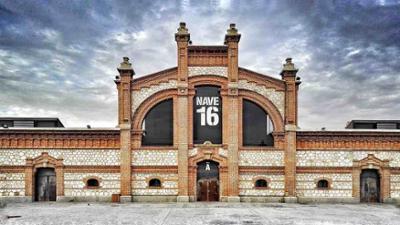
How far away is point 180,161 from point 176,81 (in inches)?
224

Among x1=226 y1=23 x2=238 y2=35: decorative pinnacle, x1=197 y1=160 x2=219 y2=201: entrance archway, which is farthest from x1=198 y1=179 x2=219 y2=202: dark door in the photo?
x1=226 y1=23 x2=238 y2=35: decorative pinnacle

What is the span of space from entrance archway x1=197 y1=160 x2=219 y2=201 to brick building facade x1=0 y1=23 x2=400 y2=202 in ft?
Result: 0.23

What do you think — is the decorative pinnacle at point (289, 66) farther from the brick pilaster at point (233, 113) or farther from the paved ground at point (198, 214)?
the paved ground at point (198, 214)

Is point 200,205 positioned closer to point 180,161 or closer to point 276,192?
point 180,161

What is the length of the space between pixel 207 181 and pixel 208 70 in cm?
787

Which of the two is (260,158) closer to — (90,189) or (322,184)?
(322,184)

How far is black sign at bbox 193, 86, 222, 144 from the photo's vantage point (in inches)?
989

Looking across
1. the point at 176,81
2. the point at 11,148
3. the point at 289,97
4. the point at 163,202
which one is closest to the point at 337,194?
the point at 289,97

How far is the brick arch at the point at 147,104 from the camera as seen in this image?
81.7ft

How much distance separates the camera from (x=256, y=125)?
2544 cm

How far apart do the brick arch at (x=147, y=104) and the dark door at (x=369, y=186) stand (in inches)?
586

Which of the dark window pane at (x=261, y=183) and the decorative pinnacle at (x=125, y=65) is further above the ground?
the decorative pinnacle at (x=125, y=65)

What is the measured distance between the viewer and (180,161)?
2433cm

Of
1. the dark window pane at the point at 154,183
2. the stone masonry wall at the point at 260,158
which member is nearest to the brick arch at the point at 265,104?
the stone masonry wall at the point at 260,158
